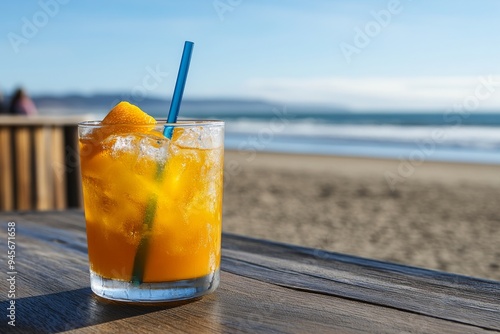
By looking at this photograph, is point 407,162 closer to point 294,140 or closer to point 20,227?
point 294,140

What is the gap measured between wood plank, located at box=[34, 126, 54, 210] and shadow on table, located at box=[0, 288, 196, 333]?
362 cm

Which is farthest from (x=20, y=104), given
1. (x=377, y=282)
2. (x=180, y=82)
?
(x=377, y=282)

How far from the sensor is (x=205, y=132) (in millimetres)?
1180

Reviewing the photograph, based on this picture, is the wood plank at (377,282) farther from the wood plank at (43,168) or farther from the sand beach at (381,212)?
the sand beach at (381,212)

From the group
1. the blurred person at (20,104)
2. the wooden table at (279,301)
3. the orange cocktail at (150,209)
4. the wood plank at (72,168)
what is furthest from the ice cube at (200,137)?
the blurred person at (20,104)

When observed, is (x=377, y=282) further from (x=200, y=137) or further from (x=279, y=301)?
(x=200, y=137)

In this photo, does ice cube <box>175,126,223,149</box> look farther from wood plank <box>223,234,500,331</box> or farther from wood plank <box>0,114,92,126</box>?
wood plank <box>0,114,92,126</box>

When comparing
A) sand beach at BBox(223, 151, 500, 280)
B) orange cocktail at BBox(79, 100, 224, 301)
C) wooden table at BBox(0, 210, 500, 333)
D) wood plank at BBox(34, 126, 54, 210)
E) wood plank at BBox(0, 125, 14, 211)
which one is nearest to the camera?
wooden table at BBox(0, 210, 500, 333)

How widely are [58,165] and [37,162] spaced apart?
0.51 ft

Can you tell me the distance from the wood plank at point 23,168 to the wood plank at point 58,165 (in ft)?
0.58

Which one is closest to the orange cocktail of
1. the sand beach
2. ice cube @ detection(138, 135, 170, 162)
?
ice cube @ detection(138, 135, 170, 162)

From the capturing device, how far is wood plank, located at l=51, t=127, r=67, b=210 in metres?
4.62

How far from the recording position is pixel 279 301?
113cm

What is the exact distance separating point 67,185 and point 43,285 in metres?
3.63
